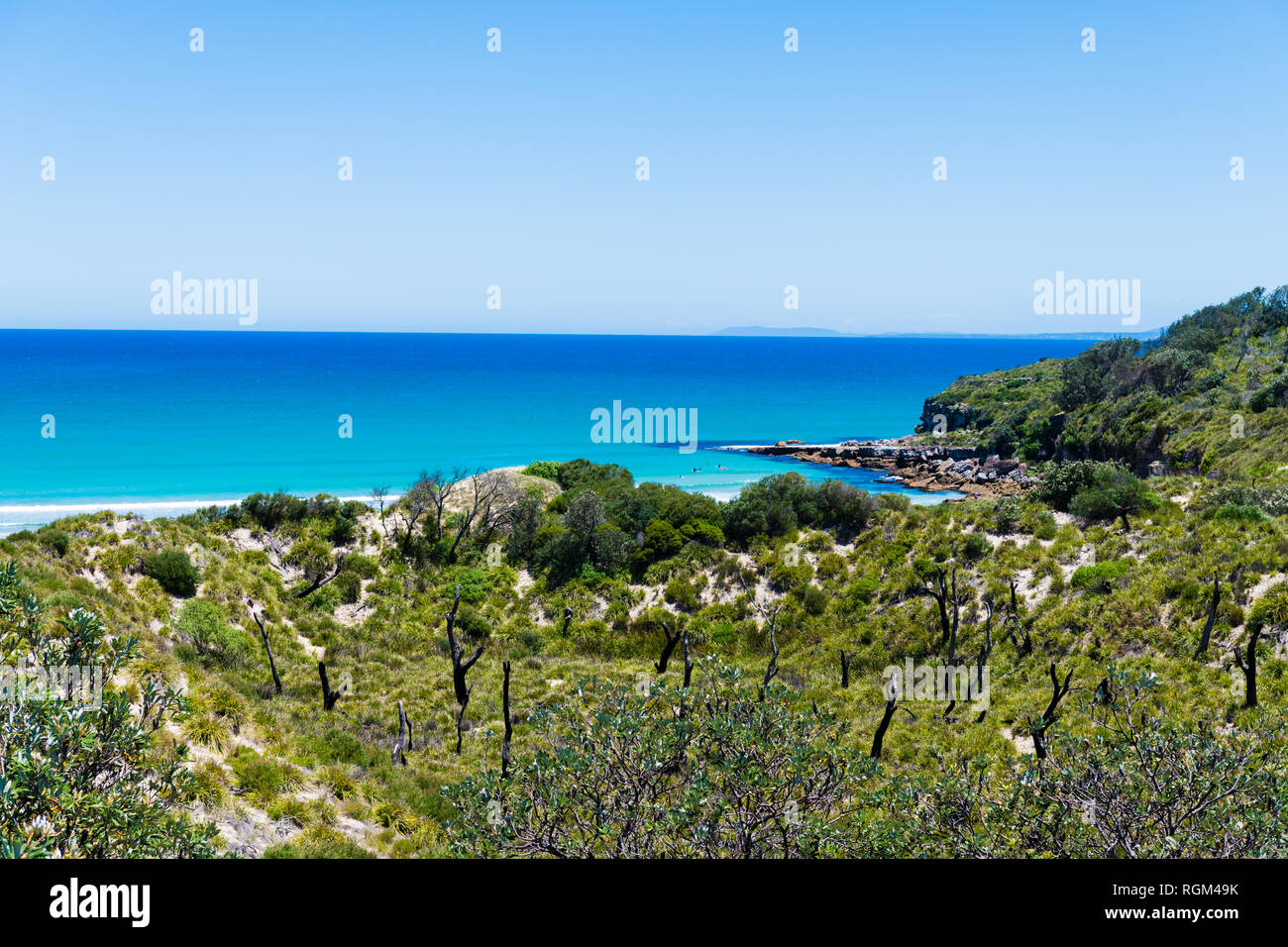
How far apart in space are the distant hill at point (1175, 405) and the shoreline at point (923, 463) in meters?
3.43

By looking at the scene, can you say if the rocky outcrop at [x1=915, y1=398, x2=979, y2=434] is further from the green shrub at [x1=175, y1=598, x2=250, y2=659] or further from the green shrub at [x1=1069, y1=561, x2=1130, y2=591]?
the green shrub at [x1=175, y1=598, x2=250, y2=659]

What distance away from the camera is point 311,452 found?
67688 mm

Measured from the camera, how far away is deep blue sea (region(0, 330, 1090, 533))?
5597 cm

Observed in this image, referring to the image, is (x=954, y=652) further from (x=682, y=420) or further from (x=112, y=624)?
(x=682, y=420)

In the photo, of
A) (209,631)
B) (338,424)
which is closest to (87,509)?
(209,631)

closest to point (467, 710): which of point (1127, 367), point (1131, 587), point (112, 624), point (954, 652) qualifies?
point (112, 624)

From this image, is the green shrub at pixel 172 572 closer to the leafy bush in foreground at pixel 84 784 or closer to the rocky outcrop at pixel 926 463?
the leafy bush in foreground at pixel 84 784

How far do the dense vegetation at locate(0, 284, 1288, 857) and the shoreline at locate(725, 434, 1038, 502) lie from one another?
15.8 metres

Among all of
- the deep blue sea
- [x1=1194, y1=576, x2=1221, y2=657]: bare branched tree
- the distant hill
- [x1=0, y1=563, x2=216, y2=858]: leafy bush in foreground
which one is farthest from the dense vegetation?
the deep blue sea

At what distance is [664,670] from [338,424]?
70186 mm

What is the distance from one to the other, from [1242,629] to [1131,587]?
138 inches

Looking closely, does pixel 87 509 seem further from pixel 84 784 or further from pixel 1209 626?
pixel 1209 626

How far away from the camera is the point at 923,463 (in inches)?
2817

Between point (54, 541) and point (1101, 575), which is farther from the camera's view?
point (54, 541)
